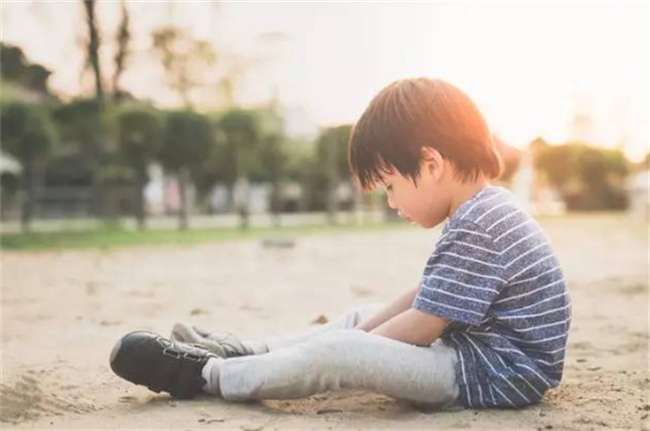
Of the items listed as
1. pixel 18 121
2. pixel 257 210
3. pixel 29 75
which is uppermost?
pixel 29 75

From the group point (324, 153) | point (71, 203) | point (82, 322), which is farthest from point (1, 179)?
point (82, 322)

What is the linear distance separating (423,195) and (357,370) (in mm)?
454

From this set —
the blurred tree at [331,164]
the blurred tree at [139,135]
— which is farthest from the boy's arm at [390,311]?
the blurred tree at [331,164]

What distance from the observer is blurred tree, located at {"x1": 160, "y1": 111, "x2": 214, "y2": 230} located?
14906 mm

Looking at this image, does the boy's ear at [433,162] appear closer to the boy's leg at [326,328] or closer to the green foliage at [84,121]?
the boy's leg at [326,328]

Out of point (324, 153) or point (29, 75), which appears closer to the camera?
point (29, 75)

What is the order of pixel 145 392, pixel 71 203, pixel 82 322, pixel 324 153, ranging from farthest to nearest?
1. pixel 324 153
2. pixel 71 203
3. pixel 82 322
4. pixel 145 392

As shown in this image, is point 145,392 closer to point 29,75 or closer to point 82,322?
point 82,322

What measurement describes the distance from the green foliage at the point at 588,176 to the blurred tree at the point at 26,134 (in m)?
19.8

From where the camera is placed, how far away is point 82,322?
3824 millimetres

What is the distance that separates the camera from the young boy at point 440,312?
2.04 metres

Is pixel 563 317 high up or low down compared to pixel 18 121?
down

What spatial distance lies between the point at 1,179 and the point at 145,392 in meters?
14.4

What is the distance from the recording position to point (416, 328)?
6.78 feet
